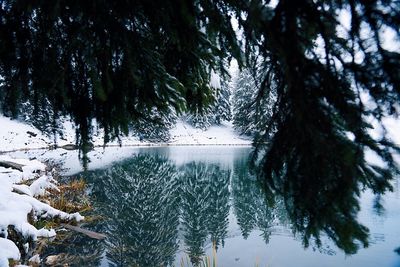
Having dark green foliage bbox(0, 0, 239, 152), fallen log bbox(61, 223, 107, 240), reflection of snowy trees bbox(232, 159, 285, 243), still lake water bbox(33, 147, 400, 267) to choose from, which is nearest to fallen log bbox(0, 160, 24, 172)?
still lake water bbox(33, 147, 400, 267)

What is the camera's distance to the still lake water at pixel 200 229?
936cm

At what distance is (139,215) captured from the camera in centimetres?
1323

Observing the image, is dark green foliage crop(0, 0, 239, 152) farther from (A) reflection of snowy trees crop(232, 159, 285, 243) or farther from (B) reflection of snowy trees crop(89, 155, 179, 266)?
(A) reflection of snowy trees crop(232, 159, 285, 243)

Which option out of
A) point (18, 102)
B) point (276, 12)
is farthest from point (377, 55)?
point (18, 102)

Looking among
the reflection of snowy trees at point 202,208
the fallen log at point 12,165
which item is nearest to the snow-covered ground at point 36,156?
the fallen log at point 12,165

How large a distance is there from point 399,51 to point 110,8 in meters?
1.58

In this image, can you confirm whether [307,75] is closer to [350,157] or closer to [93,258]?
[350,157]

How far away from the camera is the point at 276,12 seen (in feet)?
5.21

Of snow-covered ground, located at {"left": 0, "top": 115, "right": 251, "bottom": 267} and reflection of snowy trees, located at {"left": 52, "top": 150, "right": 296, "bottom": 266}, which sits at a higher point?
snow-covered ground, located at {"left": 0, "top": 115, "right": 251, "bottom": 267}

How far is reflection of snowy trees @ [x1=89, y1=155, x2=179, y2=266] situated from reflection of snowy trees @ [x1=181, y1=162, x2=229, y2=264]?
517 mm

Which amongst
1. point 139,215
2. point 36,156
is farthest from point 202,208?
point 36,156

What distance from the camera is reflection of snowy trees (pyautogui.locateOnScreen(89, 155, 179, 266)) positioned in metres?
9.49

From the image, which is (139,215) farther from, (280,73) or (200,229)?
(280,73)

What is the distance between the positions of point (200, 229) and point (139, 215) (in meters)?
2.56
